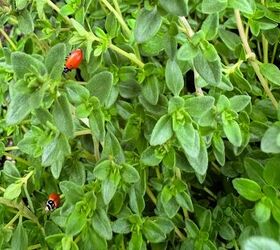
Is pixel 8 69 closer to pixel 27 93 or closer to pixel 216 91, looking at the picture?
pixel 27 93

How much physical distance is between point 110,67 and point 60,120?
295 mm

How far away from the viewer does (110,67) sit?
50.2 inches

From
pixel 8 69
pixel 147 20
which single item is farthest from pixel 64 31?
pixel 147 20

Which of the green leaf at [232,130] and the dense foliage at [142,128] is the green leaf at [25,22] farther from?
the green leaf at [232,130]

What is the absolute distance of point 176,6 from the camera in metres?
0.94

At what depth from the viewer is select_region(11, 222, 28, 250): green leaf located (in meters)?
1.26

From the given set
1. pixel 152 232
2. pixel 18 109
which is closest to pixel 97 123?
pixel 18 109

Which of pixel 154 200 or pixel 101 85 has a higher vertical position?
pixel 101 85

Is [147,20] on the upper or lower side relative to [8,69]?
upper

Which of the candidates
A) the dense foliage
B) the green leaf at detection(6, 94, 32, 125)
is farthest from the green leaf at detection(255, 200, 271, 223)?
the green leaf at detection(6, 94, 32, 125)

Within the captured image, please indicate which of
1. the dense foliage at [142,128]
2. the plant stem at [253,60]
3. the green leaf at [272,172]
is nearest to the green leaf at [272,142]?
the dense foliage at [142,128]

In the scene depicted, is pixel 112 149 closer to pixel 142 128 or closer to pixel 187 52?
pixel 142 128

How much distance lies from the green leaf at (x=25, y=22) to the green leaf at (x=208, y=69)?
1.40 feet

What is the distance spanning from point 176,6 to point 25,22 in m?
0.51
